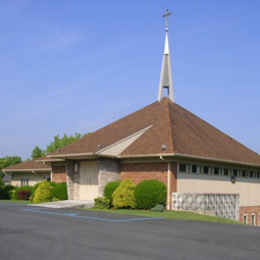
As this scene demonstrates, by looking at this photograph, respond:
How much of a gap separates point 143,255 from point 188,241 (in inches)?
95.3

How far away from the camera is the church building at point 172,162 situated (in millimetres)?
23609

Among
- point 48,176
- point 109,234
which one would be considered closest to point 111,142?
point 48,176

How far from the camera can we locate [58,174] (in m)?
30.5

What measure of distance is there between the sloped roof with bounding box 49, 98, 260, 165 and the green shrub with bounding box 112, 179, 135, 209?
7.15ft

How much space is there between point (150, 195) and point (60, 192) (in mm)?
7599

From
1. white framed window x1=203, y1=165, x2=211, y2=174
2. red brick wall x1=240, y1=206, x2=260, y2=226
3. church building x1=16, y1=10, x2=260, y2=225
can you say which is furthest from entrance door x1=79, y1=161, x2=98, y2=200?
red brick wall x1=240, y1=206, x2=260, y2=226

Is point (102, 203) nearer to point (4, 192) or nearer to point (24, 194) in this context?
point (24, 194)

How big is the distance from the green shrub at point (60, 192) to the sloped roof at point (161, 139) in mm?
2187

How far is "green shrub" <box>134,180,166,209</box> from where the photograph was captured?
22391 millimetres

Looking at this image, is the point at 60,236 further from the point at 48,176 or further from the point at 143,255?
the point at 48,176

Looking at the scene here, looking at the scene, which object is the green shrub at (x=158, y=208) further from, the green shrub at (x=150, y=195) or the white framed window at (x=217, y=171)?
the white framed window at (x=217, y=171)

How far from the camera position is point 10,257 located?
26.4 ft

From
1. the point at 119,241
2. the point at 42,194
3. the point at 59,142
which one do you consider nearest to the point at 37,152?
the point at 59,142

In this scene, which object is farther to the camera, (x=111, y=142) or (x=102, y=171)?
(x=111, y=142)
